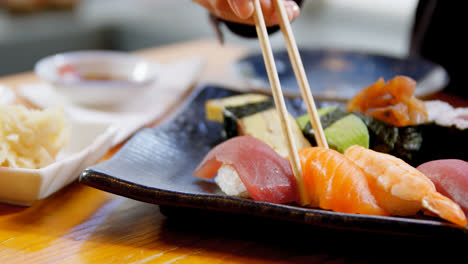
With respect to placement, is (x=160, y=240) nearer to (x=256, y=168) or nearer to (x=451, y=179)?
(x=256, y=168)

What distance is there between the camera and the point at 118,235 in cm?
104

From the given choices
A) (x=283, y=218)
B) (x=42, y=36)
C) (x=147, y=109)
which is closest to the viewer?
(x=283, y=218)

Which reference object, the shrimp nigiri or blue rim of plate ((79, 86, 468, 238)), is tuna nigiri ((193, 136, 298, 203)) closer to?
blue rim of plate ((79, 86, 468, 238))

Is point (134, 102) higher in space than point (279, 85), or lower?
lower

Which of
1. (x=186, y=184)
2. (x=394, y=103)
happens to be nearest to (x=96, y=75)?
(x=186, y=184)

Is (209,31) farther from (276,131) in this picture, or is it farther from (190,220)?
(190,220)

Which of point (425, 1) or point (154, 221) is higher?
point (425, 1)

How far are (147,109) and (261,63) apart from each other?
632 millimetres

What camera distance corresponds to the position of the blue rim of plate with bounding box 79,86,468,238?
35.5 inches

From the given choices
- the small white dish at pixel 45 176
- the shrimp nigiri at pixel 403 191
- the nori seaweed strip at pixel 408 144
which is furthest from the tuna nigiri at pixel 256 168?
the nori seaweed strip at pixel 408 144

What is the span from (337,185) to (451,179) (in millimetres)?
265

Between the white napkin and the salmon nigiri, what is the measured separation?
80 cm

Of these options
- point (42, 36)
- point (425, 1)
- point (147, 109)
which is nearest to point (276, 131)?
point (147, 109)

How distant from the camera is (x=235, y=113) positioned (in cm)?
151
